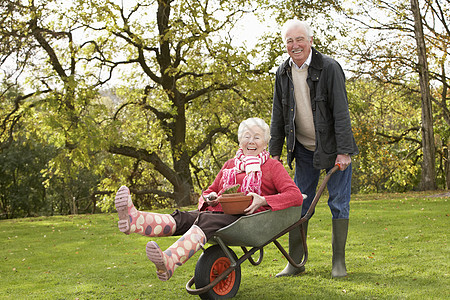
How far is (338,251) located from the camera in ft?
11.7

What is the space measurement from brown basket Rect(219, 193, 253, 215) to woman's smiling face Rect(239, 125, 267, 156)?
415mm

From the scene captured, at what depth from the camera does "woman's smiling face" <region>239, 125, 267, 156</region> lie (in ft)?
10.3

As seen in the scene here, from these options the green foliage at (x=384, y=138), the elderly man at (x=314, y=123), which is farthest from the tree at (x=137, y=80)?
the elderly man at (x=314, y=123)

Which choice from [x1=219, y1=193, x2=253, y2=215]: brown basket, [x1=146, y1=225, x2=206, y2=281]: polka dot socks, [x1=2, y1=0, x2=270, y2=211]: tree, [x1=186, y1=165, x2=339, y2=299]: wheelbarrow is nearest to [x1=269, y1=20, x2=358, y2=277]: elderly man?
[x1=186, y1=165, x2=339, y2=299]: wheelbarrow

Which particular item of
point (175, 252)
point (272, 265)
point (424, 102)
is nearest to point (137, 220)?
point (175, 252)

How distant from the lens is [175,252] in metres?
2.58

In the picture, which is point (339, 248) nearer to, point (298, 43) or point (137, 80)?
point (298, 43)

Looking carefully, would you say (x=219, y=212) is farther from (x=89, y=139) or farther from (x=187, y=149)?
(x=187, y=149)

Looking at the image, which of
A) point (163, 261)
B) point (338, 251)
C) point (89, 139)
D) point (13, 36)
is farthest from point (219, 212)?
point (13, 36)

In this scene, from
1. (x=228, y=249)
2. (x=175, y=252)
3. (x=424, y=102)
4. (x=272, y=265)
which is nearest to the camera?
(x=175, y=252)

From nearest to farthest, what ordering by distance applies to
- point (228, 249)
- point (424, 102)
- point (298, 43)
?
point (228, 249) → point (298, 43) → point (424, 102)

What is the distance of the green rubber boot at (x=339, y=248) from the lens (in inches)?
139

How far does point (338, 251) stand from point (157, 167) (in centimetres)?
1175

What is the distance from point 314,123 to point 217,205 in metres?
0.96
